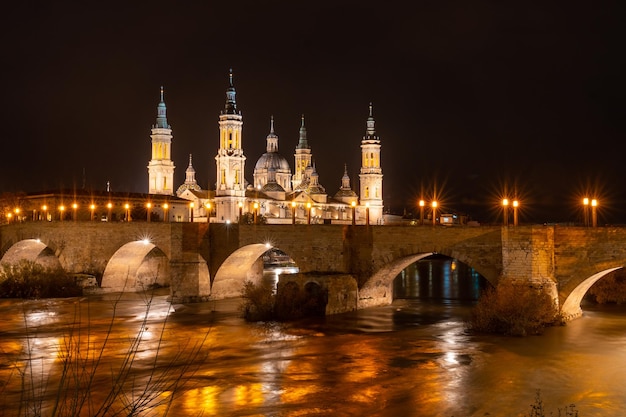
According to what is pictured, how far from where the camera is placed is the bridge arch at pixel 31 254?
4188 centimetres

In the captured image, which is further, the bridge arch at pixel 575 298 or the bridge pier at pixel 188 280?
the bridge pier at pixel 188 280

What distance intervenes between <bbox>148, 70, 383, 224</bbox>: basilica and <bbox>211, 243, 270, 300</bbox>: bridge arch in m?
40.3

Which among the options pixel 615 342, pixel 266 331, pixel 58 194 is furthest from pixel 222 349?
pixel 58 194

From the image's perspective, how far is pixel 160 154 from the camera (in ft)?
282

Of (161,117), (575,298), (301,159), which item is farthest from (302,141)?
(575,298)

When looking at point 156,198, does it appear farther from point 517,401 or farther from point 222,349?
point 517,401

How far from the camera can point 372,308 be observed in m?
27.9

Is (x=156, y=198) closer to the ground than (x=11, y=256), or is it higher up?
higher up

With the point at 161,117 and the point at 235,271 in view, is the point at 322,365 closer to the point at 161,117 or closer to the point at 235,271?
the point at 235,271

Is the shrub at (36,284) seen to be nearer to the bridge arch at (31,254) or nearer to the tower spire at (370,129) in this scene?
the bridge arch at (31,254)

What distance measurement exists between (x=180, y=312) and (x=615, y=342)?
16.4m

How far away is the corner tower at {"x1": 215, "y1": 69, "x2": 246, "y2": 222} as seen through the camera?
256ft

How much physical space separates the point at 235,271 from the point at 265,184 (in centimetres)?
6030

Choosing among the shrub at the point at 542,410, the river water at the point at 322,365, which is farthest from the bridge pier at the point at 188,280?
the shrub at the point at 542,410
